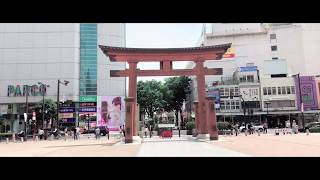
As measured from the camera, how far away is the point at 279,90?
59281 mm

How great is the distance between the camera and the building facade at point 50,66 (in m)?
65.6

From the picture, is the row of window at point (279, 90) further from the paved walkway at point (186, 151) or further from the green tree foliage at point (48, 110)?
the paved walkway at point (186, 151)

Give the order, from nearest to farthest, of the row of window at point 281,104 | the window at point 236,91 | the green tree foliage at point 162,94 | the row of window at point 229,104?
the row of window at point 281,104 < the row of window at point 229,104 < the window at point 236,91 < the green tree foliage at point 162,94

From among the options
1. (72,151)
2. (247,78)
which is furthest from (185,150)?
(247,78)

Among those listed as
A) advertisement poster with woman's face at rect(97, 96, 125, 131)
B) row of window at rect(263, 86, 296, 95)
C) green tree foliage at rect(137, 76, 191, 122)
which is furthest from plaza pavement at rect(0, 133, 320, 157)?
advertisement poster with woman's face at rect(97, 96, 125, 131)

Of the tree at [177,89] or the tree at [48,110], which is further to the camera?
the tree at [177,89]

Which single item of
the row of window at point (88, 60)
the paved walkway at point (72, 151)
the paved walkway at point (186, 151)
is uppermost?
the row of window at point (88, 60)

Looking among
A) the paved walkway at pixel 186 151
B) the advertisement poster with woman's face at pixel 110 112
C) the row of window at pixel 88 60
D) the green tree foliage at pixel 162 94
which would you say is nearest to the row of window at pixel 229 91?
the green tree foliage at pixel 162 94

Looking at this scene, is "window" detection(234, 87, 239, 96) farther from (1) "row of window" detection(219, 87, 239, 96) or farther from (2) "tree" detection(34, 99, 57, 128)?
(2) "tree" detection(34, 99, 57, 128)

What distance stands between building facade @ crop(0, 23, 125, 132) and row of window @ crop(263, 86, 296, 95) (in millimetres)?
27722

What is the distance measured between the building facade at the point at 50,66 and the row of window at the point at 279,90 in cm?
2772

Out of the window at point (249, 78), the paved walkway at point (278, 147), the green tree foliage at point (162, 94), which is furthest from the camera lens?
the green tree foliage at point (162, 94)
